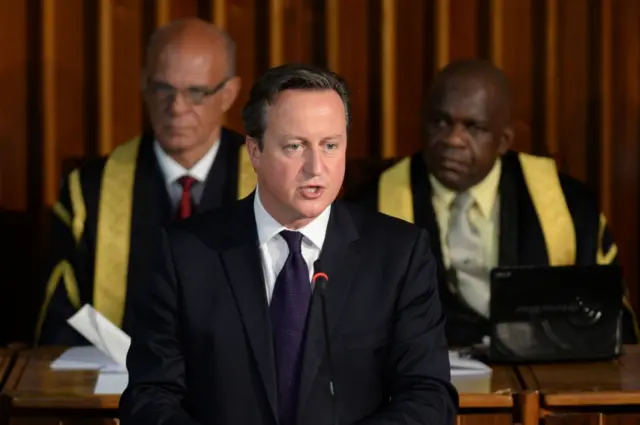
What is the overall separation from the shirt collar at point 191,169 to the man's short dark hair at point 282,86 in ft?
4.51

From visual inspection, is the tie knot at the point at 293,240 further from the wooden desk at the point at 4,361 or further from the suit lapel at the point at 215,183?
the suit lapel at the point at 215,183

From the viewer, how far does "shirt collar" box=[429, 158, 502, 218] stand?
11.5 ft

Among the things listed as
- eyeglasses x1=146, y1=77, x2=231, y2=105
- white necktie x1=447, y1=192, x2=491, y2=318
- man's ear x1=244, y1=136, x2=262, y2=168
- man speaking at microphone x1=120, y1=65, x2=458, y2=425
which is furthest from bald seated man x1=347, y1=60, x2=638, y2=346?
man's ear x1=244, y1=136, x2=262, y2=168

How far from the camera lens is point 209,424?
2.21 metres

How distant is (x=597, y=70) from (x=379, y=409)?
2164 mm

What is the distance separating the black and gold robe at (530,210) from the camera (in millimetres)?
3525

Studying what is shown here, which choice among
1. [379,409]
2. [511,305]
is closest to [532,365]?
[511,305]

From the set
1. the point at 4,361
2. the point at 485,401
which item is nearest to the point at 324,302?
the point at 485,401

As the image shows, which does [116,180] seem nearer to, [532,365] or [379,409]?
[532,365]

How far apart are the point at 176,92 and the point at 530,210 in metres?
0.93

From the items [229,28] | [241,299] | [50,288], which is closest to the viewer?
[241,299]

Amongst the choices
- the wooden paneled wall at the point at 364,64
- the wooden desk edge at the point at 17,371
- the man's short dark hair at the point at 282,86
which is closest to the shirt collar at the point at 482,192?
the wooden paneled wall at the point at 364,64

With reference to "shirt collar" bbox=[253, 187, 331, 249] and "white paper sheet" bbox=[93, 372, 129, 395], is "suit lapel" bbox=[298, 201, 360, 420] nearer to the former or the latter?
"shirt collar" bbox=[253, 187, 331, 249]

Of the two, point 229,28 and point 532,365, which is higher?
point 229,28
